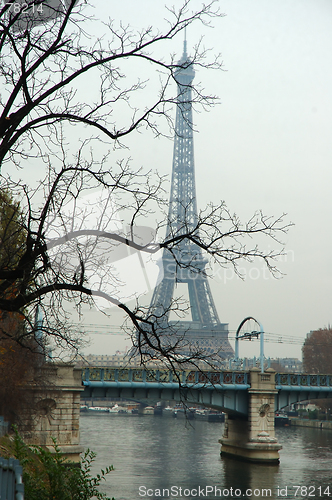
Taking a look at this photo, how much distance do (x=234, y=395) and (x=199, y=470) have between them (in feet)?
30.2

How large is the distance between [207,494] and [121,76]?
27.2 m

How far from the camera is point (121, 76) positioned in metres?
9.95

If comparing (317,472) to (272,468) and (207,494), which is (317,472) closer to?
(272,468)

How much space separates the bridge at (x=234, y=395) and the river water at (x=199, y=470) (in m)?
1.59

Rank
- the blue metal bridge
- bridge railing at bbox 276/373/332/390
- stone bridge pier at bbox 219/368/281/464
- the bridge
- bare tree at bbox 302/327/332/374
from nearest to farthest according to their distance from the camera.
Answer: the blue metal bridge → the bridge → stone bridge pier at bbox 219/368/281/464 → bridge railing at bbox 276/373/332/390 → bare tree at bbox 302/327/332/374

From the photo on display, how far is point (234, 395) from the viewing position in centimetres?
4806

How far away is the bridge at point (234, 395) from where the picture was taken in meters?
44.5

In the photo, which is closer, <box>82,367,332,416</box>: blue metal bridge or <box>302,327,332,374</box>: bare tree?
<box>82,367,332,416</box>: blue metal bridge

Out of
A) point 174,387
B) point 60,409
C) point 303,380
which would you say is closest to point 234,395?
point 174,387

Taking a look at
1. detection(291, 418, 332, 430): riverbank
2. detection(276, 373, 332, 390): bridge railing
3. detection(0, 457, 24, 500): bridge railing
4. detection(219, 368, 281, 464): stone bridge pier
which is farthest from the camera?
detection(291, 418, 332, 430): riverbank

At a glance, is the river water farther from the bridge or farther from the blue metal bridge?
the blue metal bridge

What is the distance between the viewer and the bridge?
4447 centimetres

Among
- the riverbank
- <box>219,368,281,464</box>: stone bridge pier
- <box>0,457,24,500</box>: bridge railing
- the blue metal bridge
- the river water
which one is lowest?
the riverbank

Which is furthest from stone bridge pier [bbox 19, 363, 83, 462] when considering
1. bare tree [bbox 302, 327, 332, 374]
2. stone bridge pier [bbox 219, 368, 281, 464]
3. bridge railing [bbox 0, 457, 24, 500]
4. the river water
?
bare tree [bbox 302, 327, 332, 374]
